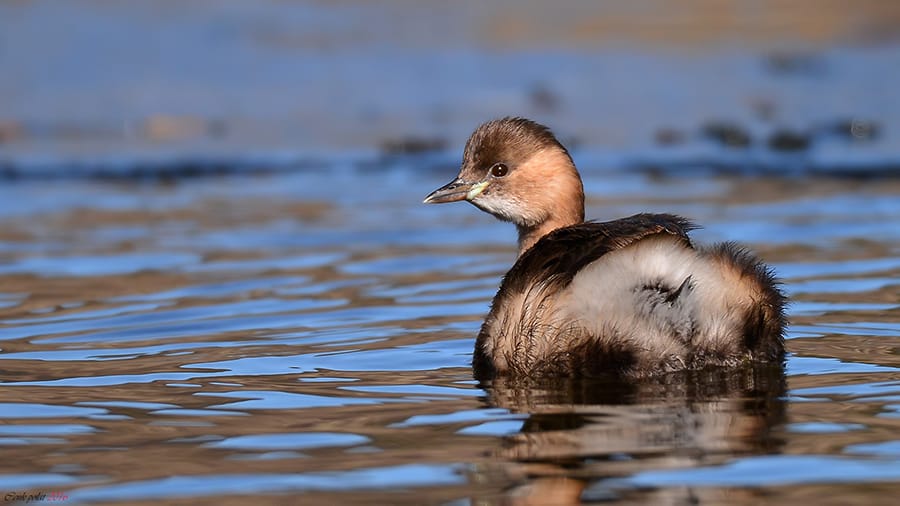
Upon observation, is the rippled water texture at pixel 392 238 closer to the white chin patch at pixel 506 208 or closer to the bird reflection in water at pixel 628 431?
the bird reflection in water at pixel 628 431

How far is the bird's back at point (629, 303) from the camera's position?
545 cm

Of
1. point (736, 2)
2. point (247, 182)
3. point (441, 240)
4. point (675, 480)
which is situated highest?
point (736, 2)

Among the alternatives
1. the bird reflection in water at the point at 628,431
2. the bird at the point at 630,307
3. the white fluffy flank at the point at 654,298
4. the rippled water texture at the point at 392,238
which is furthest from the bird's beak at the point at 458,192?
the white fluffy flank at the point at 654,298

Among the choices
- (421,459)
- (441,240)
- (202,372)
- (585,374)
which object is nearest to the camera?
(421,459)

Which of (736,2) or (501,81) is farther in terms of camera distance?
(736,2)

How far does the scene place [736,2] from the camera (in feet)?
57.6

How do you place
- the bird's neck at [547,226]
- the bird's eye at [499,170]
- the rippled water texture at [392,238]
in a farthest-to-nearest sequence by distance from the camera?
the bird's eye at [499,170] < the bird's neck at [547,226] < the rippled water texture at [392,238]

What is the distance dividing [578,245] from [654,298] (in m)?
0.36

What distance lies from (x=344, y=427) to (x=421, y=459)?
53cm

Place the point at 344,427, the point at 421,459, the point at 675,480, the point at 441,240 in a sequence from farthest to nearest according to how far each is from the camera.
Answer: the point at 441,240, the point at 344,427, the point at 421,459, the point at 675,480

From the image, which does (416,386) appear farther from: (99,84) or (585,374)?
(99,84)

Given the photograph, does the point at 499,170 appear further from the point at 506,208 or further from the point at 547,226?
the point at 547,226

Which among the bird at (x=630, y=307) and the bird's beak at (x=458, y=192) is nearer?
the bird at (x=630, y=307)

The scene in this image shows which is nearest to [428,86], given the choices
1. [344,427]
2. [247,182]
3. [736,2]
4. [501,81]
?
[501,81]
